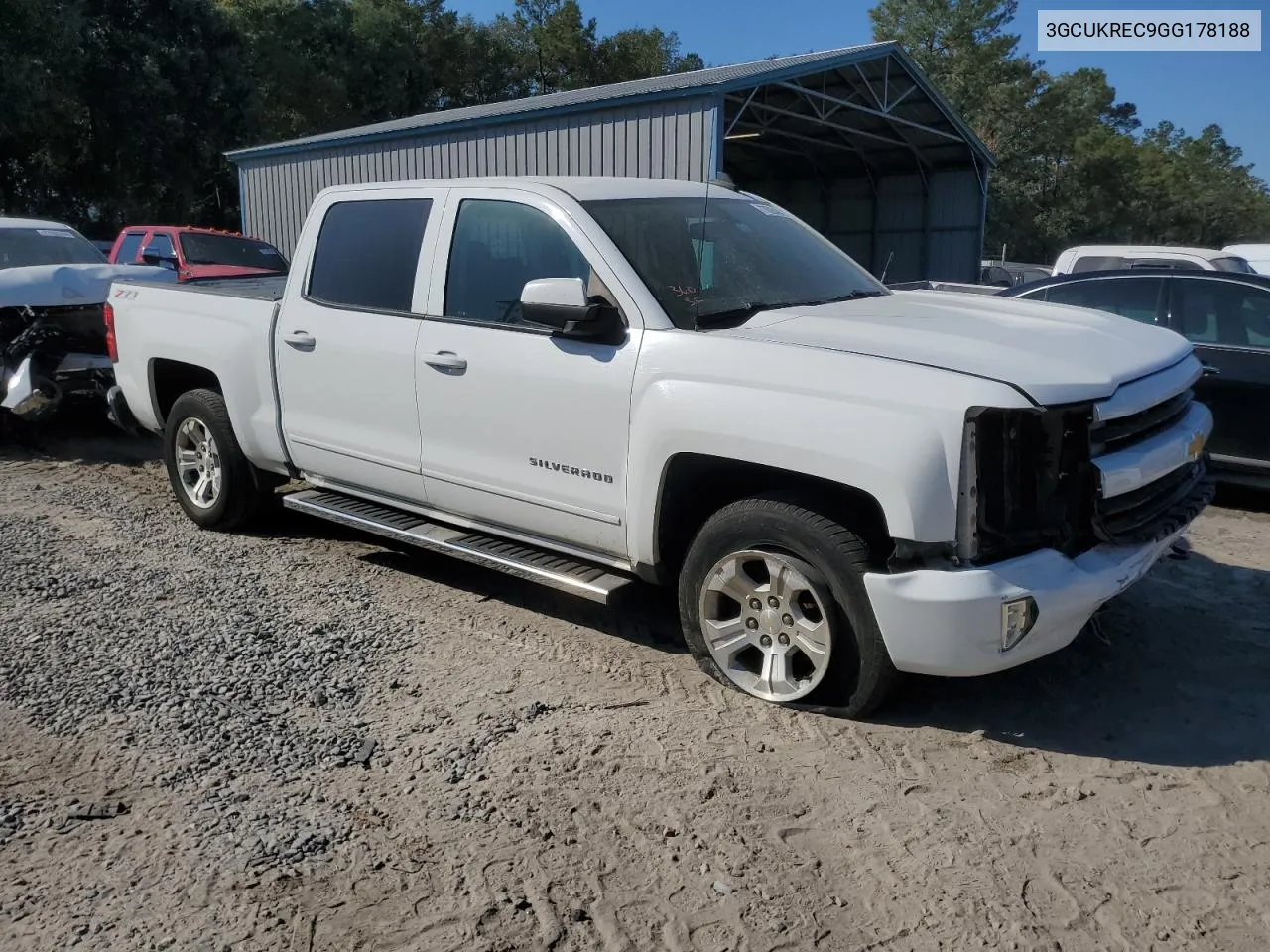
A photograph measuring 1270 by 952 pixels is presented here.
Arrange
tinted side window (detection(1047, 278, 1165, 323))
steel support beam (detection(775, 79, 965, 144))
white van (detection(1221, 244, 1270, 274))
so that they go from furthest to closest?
1. steel support beam (detection(775, 79, 965, 144))
2. white van (detection(1221, 244, 1270, 274))
3. tinted side window (detection(1047, 278, 1165, 323))

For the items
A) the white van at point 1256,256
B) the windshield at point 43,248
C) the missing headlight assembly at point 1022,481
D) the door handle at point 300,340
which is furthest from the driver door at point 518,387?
the white van at point 1256,256

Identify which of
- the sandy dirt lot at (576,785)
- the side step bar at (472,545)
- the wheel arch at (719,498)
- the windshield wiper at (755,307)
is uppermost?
the windshield wiper at (755,307)

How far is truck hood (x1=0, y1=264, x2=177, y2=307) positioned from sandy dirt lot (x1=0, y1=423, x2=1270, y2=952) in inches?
164

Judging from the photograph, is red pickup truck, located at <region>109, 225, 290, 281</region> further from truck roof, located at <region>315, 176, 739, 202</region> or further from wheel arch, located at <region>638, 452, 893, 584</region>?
wheel arch, located at <region>638, 452, 893, 584</region>

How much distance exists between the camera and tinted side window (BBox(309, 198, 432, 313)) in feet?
16.4

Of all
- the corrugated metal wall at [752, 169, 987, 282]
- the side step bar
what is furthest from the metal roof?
the side step bar

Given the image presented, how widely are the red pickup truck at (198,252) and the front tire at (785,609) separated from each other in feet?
34.5

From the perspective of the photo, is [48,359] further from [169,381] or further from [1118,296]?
[1118,296]

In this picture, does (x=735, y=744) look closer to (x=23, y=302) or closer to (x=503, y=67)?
(x=23, y=302)

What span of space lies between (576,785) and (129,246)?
13.7 metres

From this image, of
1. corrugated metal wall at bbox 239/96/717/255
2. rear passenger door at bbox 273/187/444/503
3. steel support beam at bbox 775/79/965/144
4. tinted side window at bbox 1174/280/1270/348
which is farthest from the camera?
steel support beam at bbox 775/79/965/144

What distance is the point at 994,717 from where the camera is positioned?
391 cm

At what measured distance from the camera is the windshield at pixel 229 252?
13477 millimetres

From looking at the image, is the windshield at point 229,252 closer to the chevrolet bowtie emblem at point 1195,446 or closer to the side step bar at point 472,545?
the side step bar at point 472,545
